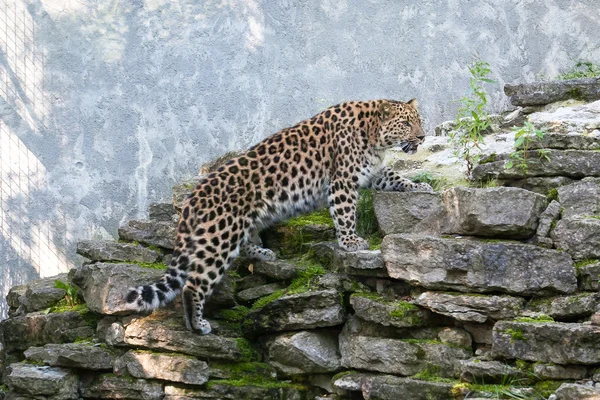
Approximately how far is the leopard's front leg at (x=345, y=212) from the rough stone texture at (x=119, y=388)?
215 cm

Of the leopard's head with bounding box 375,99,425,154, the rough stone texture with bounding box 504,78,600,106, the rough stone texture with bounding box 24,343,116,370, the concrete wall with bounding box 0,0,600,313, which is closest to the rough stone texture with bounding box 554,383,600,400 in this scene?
the leopard's head with bounding box 375,99,425,154

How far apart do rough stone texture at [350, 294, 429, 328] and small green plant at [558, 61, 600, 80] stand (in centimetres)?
477

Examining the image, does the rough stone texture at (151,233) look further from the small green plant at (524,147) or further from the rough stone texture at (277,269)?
the small green plant at (524,147)

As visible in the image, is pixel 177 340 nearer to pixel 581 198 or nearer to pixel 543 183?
pixel 543 183

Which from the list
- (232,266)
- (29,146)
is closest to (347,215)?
(232,266)

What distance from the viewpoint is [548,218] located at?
7711mm

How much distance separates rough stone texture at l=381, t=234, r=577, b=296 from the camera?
24.1ft

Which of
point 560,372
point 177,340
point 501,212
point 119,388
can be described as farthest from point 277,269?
point 560,372

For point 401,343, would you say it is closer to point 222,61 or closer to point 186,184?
point 186,184

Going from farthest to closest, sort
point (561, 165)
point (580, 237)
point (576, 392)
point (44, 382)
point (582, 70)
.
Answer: point (582, 70), point (44, 382), point (561, 165), point (580, 237), point (576, 392)

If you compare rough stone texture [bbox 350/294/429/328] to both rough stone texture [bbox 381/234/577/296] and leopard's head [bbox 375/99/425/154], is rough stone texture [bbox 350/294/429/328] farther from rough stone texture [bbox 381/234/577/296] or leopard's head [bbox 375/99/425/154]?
leopard's head [bbox 375/99/425/154]

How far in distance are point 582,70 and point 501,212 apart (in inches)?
191

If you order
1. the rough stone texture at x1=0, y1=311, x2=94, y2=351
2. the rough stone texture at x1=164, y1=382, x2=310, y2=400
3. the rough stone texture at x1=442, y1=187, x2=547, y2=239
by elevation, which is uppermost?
the rough stone texture at x1=442, y1=187, x2=547, y2=239

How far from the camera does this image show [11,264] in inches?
423
